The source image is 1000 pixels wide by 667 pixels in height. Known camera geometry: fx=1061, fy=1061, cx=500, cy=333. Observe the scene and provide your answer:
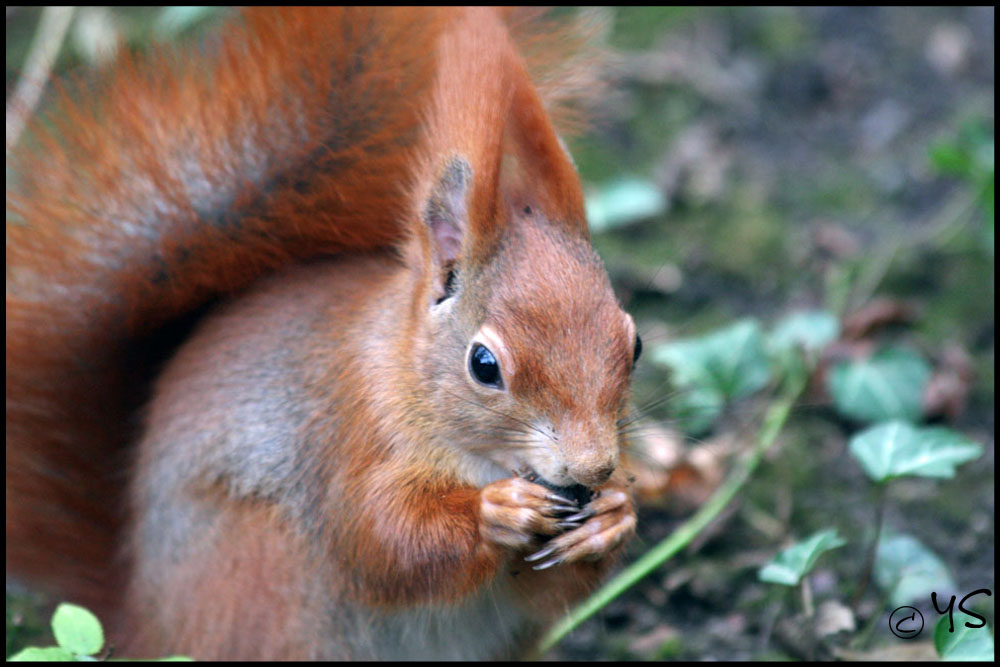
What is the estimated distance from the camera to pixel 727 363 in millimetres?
1929

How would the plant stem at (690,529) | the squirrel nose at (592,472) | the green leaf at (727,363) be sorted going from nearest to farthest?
the squirrel nose at (592,472), the plant stem at (690,529), the green leaf at (727,363)

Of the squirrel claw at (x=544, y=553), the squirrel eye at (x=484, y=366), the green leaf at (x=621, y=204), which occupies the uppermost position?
the squirrel eye at (x=484, y=366)

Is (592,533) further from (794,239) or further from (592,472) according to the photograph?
(794,239)

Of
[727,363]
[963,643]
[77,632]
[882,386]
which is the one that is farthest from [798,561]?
[77,632]

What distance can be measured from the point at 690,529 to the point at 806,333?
1.66ft

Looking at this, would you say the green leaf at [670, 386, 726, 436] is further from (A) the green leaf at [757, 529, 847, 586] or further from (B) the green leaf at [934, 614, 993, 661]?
(B) the green leaf at [934, 614, 993, 661]

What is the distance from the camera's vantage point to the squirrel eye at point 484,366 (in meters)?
1.25

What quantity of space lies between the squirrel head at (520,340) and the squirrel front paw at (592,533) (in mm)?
87

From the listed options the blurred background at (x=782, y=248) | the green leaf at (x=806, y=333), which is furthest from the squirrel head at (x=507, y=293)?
the green leaf at (x=806, y=333)

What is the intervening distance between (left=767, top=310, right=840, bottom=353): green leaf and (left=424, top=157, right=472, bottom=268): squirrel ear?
3.13 ft

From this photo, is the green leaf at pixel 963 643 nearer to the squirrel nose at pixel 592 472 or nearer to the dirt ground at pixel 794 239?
the dirt ground at pixel 794 239

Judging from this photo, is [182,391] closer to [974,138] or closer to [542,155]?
[542,155]

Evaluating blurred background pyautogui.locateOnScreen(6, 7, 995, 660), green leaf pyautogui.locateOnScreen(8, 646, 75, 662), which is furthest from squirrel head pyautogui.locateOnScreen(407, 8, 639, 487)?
green leaf pyautogui.locateOnScreen(8, 646, 75, 662)

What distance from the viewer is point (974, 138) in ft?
7.54
